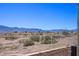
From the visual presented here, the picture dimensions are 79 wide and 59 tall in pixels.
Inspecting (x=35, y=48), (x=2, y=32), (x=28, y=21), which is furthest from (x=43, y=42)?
(x=2, y=32)

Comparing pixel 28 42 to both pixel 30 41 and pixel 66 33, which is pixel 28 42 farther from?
pixel 66 33

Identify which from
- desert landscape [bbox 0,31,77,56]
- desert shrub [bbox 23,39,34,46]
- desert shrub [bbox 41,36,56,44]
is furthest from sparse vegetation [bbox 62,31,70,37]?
desert shrub [bbox 23,39,34,46]

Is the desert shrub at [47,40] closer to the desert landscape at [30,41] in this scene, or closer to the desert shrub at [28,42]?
the desert landscape at [30,41]

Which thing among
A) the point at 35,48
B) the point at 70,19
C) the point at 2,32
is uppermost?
the point at 70,19

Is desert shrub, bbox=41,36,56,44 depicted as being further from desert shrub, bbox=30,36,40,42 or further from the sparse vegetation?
the sparse vegetation

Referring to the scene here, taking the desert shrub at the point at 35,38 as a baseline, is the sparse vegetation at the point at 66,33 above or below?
above

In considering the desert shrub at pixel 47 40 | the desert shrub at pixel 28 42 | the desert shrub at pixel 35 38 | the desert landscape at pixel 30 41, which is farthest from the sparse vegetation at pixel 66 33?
the desert shrub at pixel 28 42

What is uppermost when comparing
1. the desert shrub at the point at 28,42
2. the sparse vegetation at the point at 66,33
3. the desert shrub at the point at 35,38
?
the sparse vegetation at the point at 66,33

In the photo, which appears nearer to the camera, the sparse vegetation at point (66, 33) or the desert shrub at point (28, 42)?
the sparse vegetation at point (66, 33)

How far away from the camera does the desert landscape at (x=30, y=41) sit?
246 inches

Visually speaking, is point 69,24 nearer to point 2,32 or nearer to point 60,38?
point 60,38

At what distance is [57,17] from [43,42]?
89cm

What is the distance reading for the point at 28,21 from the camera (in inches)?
255

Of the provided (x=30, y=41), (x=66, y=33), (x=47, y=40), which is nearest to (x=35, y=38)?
(x=30, y=41)
